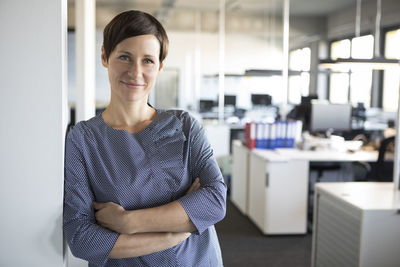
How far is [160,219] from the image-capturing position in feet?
4.30

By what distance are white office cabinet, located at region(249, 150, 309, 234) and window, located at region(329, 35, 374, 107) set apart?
529 centimetres

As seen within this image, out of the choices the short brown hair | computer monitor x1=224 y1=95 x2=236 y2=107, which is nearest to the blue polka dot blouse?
the short brown hair

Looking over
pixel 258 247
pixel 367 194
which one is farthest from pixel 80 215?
pixel 258 247

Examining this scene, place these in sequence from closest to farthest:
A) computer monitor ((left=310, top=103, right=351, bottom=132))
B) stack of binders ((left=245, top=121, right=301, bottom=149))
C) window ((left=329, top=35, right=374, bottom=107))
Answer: stack of binders ((left=245, top=121, right=301, bottom=149))
computer monitor ((left=310, top=103, right=351, bottom=132))
window ((left=329, top=35, right=374, bottom=107))

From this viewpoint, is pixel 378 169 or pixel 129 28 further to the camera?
pixel 378 169

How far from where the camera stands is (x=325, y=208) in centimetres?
328

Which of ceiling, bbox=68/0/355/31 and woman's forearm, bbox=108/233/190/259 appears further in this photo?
ceiling, bbox=68/0/355/31

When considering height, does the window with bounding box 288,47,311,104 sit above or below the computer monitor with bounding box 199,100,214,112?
above

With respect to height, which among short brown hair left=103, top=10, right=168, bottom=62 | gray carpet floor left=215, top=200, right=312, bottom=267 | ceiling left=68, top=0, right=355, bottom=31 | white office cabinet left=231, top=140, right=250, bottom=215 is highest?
ceiling left=68, top=0, right=355, bottom=31

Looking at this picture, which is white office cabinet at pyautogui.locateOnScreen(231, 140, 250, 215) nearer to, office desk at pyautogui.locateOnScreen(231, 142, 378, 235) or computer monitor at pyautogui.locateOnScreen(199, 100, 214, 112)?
office desk at pyautogui.locateOnScreen(231, 142, 378, 235)

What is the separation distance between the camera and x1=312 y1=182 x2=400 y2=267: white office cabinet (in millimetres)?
2709

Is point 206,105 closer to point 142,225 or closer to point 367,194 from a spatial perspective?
point 367,194

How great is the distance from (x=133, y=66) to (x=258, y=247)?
3672 mm

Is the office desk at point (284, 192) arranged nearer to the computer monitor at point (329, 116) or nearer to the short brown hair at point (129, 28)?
the computer monitor at point (329, 116)
